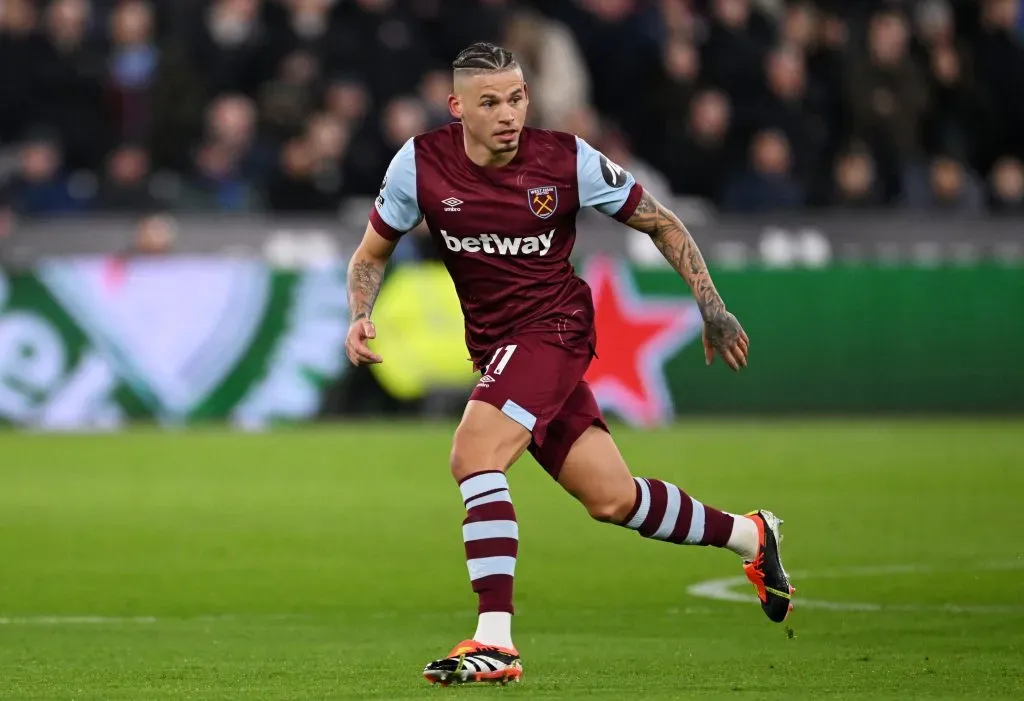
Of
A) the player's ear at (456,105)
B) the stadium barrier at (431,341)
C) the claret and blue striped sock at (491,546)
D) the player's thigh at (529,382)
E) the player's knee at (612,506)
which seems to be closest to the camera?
the claret and blue striped sock at (491,546)

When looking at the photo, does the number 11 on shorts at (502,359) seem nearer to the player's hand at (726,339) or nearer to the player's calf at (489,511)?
the player's calf at (489,511)

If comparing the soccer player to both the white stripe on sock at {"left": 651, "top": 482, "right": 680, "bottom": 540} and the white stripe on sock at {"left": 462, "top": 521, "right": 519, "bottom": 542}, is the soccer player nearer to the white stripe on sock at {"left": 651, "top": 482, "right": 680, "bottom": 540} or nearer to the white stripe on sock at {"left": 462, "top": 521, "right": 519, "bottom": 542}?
the white stripe on sock at {"left": 651, "top": 482, "right": 680, "bottom": 540}

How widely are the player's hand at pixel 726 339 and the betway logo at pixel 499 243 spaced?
0.66 meters

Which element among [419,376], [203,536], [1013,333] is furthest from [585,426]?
[1013,333]

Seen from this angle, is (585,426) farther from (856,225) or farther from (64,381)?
(856,225)

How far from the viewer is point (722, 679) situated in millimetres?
6773

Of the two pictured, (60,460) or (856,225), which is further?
(856,225)

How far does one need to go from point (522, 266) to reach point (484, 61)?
73 centimetres

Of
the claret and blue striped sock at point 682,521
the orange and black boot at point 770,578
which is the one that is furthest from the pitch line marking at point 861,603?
the claret and blue striped sock at point 682,521

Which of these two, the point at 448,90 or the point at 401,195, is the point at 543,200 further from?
the point at 448,90

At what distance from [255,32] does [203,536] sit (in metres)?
10.6

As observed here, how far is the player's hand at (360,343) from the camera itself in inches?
278

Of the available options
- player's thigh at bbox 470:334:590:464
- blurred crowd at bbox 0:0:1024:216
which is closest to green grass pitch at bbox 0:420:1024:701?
player's thigh at bbox 470:334:590:464

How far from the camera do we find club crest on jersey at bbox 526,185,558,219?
7375 millimetres
